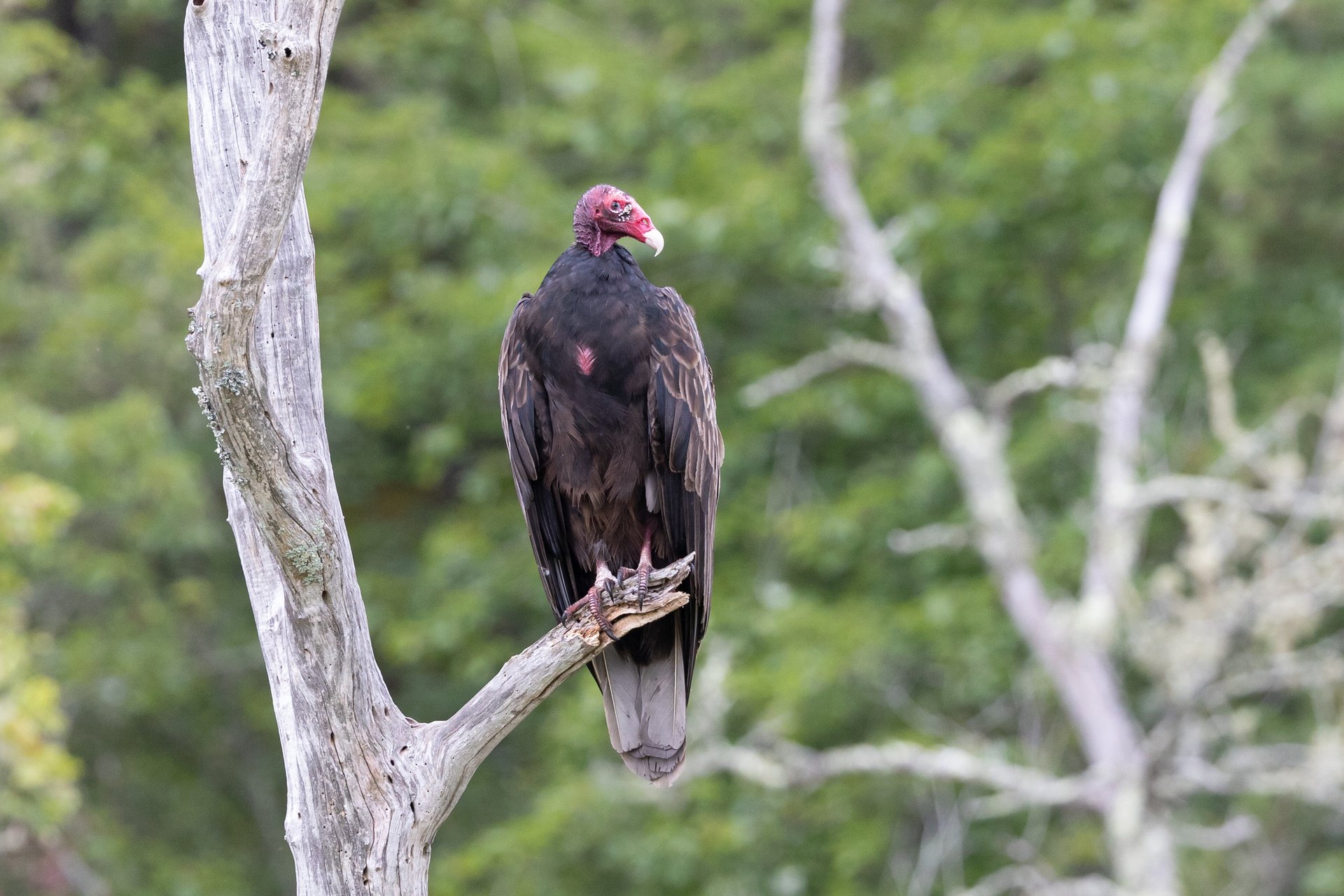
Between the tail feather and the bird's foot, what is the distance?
0.52ft

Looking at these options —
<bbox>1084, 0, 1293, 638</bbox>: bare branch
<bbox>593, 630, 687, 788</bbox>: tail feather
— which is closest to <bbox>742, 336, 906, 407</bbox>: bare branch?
<bbox>1084, 0, 1293, 638</bbox>: bare branch

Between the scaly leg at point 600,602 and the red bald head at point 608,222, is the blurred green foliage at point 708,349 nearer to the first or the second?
the red bald head at point 608,222

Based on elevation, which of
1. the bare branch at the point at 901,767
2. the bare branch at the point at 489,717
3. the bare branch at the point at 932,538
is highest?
the bare branch at the point at 932,538

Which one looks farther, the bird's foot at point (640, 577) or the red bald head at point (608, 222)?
the red bald head at point (608, 222)

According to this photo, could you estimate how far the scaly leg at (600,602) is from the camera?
9.62ft

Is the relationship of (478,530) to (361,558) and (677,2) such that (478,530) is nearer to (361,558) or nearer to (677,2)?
(361,558)

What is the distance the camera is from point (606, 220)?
11.0ft

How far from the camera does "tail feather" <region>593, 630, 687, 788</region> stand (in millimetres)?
3219

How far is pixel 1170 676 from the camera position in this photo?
6.69m

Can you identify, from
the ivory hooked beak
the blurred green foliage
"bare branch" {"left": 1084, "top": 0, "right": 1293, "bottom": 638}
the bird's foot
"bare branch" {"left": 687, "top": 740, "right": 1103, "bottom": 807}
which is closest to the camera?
the bird's foot

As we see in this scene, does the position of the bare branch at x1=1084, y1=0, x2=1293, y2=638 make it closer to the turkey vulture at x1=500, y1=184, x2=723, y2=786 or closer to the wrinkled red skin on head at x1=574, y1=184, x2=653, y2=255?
the turkey vulture at x1=500, y1=184, x2=723, y2=786

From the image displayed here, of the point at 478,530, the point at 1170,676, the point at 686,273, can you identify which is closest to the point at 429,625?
the point at 478,530

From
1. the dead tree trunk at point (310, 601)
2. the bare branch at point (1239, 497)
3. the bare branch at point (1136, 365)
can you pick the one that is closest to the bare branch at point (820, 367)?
the bare branch at point (1136, 365)

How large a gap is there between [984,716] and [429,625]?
9.85 feet
